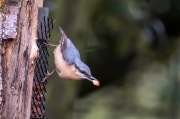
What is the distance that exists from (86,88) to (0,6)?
4293mm

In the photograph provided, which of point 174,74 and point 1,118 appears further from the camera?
point 174,74

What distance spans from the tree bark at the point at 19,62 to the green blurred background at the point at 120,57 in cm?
301

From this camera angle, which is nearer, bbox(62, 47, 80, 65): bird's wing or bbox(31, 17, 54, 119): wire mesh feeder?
bbox(31, 17, 54, 119): wire mesh feeder

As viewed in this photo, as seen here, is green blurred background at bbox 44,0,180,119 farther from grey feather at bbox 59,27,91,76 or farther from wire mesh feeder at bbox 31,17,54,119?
wire mesh feeder at bbox 31,17,54,119

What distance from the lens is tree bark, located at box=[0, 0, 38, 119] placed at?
2873 mm

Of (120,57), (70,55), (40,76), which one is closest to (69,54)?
(70,55)

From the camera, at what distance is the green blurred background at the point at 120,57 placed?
6273 millimetres

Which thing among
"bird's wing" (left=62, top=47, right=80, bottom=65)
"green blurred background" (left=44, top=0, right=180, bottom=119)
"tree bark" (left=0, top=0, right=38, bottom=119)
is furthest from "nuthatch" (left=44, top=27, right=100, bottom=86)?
"green blurred background" (left=44, top=0, right=180, bottom=119)

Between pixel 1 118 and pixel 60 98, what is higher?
pixel 60 98

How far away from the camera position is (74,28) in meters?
6.26

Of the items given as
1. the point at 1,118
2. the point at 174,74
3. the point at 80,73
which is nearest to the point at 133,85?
the point at 174,74

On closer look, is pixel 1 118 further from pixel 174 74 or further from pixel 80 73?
pixel 174 74

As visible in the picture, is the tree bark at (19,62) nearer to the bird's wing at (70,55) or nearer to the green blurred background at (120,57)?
the bird's wing at (70,55)

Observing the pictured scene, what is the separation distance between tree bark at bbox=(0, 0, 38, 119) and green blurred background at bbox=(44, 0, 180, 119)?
3014mm
